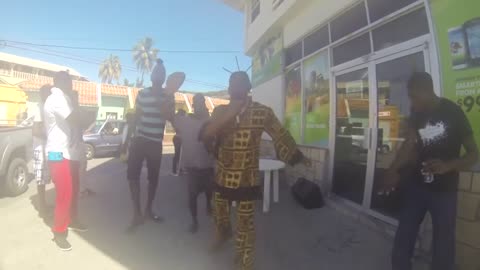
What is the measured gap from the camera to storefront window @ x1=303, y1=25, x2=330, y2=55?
607cm

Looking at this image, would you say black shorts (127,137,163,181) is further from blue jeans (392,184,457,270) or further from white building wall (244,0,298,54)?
white building wall (244,0,298,54)

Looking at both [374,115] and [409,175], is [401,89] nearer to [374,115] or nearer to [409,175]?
[374,115]

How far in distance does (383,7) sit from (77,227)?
16.2 ft

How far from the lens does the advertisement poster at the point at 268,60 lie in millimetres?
8516

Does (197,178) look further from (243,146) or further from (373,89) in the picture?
(373,89)

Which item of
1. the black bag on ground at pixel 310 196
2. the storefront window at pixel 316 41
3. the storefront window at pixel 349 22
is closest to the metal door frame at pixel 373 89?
the black bag on ground at pixel 310 196

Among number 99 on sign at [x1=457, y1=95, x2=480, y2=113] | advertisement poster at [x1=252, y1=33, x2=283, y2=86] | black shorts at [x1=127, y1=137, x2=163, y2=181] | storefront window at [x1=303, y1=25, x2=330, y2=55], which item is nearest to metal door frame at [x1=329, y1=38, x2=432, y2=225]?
number 99 on sign at [x1=457, y1=95, x2=480, y2=113]

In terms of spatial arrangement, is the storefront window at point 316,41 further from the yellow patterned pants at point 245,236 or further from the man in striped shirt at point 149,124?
the yellow patterned pants at point 245,236

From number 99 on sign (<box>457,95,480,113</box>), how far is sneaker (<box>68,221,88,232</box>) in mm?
4323

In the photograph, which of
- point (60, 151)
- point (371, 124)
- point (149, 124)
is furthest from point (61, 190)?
point (371, 124)

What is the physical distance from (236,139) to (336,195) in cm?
361

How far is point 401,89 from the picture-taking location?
408 centimetres

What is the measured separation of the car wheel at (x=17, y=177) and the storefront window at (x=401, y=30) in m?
6.31

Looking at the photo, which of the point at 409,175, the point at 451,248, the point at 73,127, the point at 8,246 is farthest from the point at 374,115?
the point at 8,246
